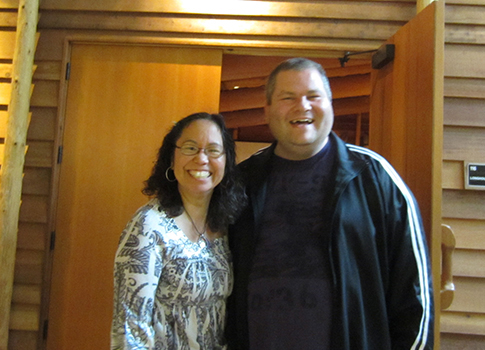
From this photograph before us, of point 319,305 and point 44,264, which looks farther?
point 44,264

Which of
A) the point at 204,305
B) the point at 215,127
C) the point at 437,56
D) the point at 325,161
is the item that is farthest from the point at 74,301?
the point at 437,56

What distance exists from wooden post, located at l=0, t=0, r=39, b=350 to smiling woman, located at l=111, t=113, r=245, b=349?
3.72 ft

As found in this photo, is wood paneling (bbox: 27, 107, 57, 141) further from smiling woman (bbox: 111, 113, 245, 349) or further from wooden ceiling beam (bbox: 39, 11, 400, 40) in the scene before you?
smiling woman (bbox: 111, 113, 245, 349)

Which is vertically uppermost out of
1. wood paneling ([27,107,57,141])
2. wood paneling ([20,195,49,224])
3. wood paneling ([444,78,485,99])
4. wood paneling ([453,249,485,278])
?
wood paneling ([444,78,485,99])

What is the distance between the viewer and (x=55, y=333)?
2.16 meters

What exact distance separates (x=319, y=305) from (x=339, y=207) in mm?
324

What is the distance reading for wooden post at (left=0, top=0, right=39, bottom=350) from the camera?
2.02m

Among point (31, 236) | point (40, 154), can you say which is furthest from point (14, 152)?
point (31, 236)

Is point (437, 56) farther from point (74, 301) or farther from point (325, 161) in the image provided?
point (74, 301)

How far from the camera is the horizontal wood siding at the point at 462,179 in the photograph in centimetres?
210

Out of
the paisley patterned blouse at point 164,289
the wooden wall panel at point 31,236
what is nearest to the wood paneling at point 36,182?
the wooden wall panel at point 31,236

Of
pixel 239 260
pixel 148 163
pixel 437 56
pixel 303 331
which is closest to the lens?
pixel 303 331

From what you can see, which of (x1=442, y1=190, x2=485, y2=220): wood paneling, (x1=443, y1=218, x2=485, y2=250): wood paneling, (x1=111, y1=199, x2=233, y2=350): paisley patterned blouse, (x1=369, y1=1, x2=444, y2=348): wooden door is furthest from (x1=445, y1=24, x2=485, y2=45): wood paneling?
(x1=111, y1=199, x2=233, y2=350): paisley patterned blouse

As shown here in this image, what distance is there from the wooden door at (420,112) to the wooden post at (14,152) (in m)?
2.04
